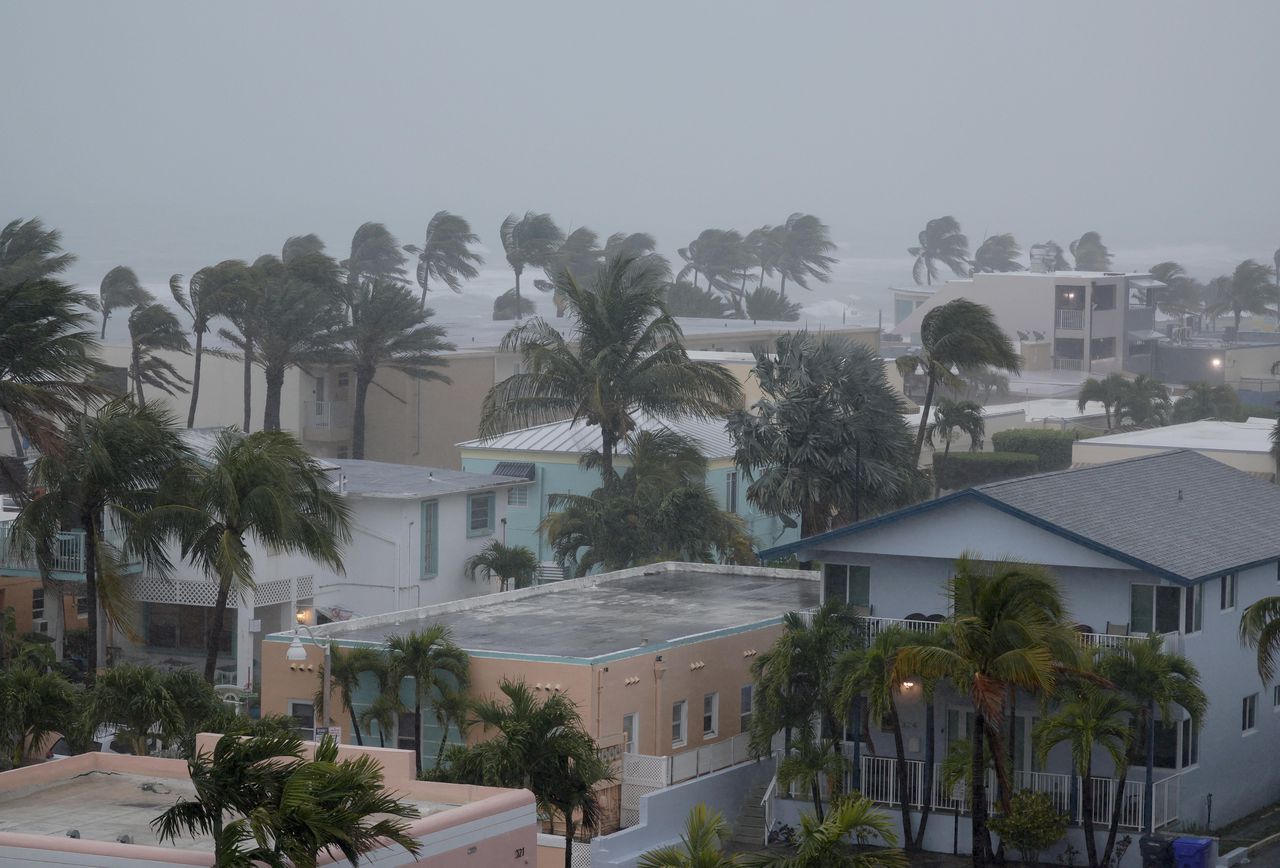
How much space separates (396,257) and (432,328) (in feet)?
273

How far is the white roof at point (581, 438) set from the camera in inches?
2146

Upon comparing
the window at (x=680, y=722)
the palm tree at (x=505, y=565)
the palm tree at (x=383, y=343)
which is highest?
the palm tree at (x=383, y=343)

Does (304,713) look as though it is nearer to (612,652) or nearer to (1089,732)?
(612,652)

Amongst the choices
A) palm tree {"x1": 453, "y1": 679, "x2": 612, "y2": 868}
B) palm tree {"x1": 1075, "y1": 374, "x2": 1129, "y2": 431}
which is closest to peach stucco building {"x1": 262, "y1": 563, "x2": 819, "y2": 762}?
palm tree {"x1": 453, "y1": 679, "x2": 612, "y2": 868}

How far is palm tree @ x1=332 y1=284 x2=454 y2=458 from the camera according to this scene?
66688 millimetres

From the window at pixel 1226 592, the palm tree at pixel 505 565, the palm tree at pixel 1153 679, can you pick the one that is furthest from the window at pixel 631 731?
the palm tree at pixel 505 565

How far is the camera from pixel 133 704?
84.9 feet

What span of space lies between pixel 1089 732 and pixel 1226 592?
601 cm

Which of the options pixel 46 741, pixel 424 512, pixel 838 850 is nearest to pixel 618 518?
pixel 424 512

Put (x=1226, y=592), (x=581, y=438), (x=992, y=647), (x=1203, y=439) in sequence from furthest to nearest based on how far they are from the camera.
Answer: (x=1203, y=439) < (x=581, y=438) < (x=1226, y=592) < (x=992, y=647)

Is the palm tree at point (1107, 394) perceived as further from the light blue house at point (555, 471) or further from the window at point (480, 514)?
the window at point (480, 514)

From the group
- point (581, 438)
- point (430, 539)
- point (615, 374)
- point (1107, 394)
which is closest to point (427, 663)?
point (430, 539)

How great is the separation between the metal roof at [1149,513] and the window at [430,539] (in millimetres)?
14926

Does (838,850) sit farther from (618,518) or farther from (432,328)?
(432,328)
